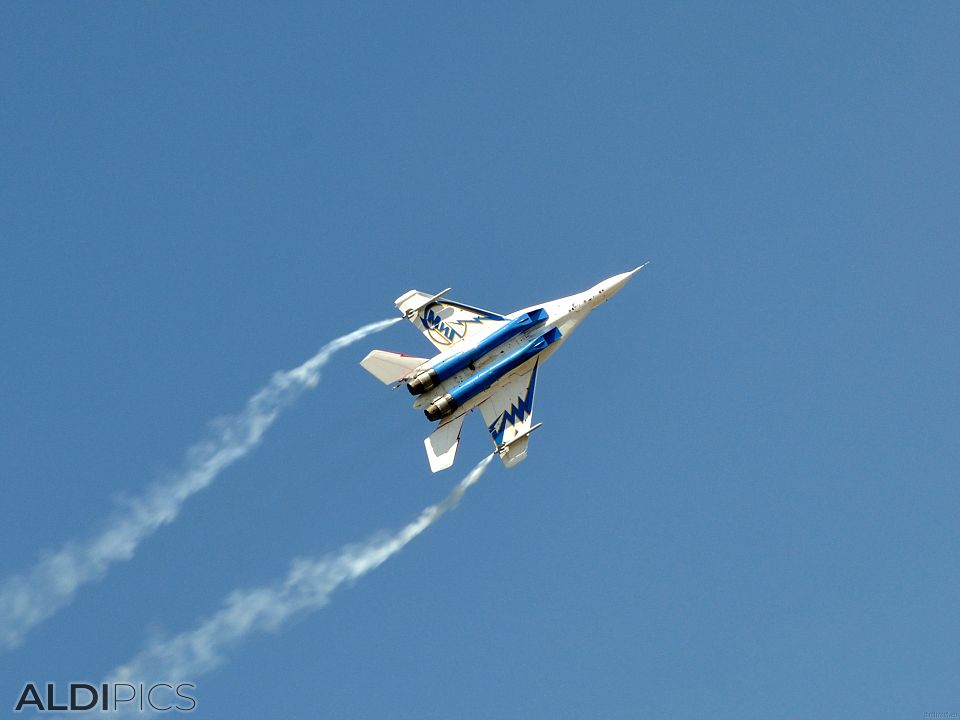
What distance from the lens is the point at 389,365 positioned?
70.4m

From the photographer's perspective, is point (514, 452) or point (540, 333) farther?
point (540, 333)

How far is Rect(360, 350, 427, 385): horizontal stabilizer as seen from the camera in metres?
70.2

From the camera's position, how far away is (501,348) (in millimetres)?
71250

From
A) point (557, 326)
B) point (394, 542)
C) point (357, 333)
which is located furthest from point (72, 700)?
point (557, 326)

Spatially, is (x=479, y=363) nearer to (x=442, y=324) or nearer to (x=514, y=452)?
(x=442, y=324)

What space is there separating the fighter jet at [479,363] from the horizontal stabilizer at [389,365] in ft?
0.15

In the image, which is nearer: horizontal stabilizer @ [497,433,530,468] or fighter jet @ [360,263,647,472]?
fighter jet @ [360,263,647,472]

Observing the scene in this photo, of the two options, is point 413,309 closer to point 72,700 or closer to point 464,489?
point 464,489

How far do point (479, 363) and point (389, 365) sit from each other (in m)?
4.18

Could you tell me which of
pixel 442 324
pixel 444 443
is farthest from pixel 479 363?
pixel 444 443

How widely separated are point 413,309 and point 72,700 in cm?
2360

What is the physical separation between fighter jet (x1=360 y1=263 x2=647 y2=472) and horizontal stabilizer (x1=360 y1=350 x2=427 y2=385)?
46 millimetres

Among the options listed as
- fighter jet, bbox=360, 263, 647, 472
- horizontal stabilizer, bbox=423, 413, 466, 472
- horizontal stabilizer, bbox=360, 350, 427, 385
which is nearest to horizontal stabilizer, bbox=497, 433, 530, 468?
fighter jet, bbox=360, 263, 647, 472

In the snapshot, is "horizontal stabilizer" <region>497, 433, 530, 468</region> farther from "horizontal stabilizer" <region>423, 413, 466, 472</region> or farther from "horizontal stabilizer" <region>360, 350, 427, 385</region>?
"horizontal stabilizer" <region>360, 350, 427, 385</region>
